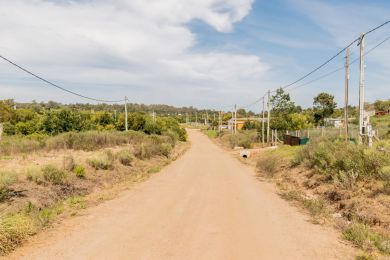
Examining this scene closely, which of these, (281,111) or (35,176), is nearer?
(35,176)

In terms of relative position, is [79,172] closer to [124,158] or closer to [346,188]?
[124,158]

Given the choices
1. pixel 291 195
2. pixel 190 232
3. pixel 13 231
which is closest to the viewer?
pixel 13 231

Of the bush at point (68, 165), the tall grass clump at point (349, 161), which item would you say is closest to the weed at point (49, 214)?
the bush at point (68, 165)

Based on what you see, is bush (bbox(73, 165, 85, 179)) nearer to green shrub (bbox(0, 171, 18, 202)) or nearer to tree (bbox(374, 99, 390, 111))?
green shrub (bbox(0, 171, 18, 202))

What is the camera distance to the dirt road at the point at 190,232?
24.5 feet

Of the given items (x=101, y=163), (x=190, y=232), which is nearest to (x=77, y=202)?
(x=190, y=232)

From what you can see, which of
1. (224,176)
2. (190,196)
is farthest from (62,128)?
(190,196)

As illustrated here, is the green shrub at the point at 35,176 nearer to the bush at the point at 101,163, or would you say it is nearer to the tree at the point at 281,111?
the bush at the point at 101,163

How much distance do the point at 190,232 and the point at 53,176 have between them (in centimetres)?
786

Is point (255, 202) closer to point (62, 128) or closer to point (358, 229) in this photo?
point (358, 229)

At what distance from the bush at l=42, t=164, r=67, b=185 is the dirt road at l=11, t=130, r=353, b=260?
2724mm

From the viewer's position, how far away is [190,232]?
29.2ft

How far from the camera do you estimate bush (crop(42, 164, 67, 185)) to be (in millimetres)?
14570

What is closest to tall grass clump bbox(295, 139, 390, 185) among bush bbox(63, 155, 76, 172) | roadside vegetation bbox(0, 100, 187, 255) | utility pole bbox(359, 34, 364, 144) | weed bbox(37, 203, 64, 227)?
utility pole bbox(359, 34, 364, 144)
